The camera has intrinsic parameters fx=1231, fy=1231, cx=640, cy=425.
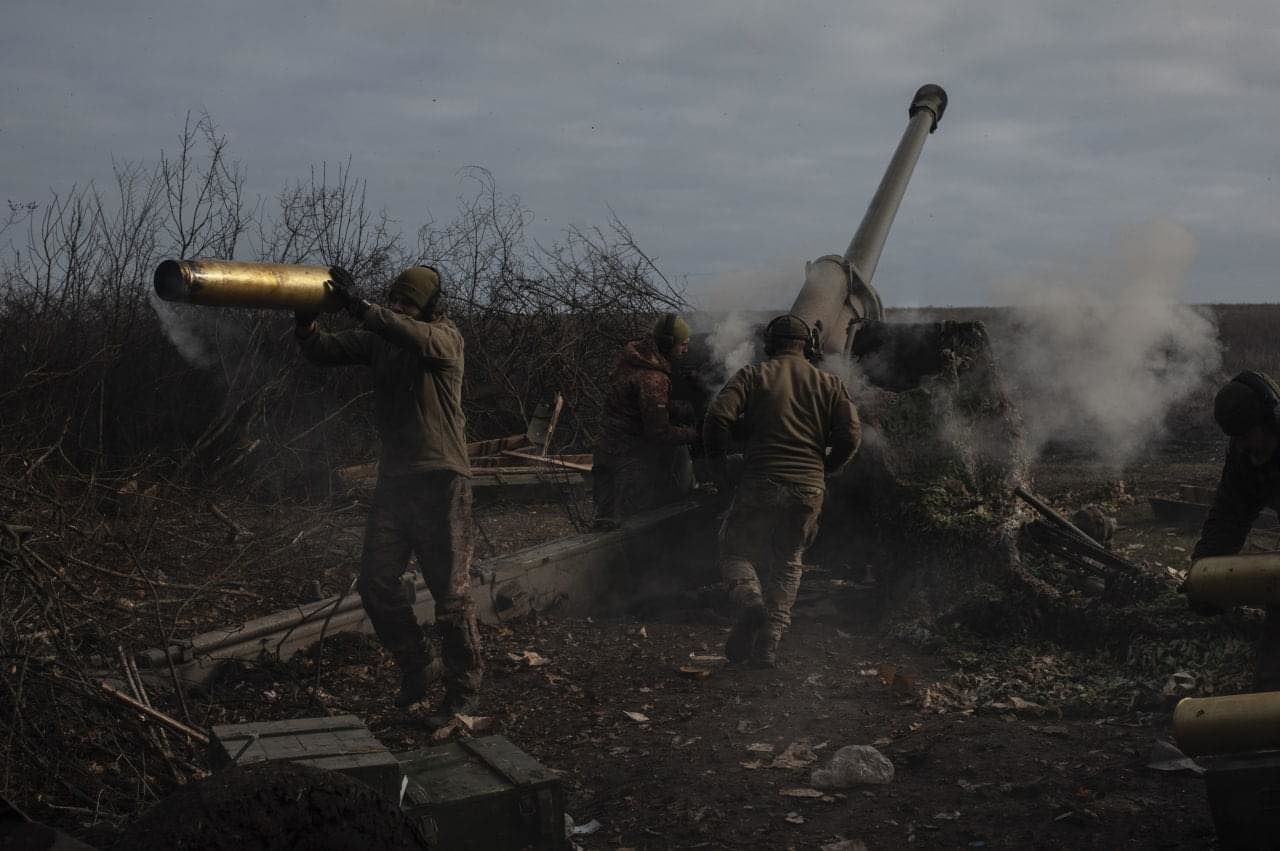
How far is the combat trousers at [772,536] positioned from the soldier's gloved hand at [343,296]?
9.56ft

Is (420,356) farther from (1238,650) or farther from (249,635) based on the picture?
(1238,650)

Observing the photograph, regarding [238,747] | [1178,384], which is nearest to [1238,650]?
[238,747]

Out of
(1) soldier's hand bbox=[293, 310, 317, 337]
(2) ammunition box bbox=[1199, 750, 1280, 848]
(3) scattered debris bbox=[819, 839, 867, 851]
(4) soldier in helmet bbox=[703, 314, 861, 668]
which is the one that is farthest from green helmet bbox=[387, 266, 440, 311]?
(2) ammunition box bbox=[1199, 750, 1280, 848]

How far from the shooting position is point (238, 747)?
391 cm

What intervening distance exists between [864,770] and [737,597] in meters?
2.14

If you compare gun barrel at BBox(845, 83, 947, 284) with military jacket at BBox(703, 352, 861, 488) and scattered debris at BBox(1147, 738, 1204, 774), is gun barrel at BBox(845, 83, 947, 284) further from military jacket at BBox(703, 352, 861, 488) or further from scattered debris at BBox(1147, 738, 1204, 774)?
A: scattered debris at BBox(1147, 738, 1204, 774)

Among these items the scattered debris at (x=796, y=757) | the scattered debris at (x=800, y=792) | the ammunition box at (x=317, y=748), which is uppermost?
the ammunition box at (x=317, y=748)

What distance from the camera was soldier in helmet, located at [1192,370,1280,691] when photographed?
4965 mm

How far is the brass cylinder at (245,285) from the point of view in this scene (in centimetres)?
491

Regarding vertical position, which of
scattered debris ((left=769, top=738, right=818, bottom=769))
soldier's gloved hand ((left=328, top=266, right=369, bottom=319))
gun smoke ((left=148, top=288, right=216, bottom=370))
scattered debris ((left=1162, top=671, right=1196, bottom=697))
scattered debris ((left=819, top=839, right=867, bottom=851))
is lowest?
scattered debris ((left=819, top=839, right=867, bottom=851))

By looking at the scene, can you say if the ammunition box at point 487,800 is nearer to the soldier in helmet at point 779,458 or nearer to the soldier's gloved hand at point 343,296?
the soldier's gloved hand at point 343,296

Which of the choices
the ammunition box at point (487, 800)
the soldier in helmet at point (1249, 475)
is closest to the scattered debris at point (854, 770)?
the ammunition box at point (487, 800)

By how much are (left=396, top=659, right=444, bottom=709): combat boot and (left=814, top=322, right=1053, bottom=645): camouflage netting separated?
3141 mm

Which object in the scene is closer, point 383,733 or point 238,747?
point 238,747
